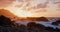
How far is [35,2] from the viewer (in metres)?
1.17

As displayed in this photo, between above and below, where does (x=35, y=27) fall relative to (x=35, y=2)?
below

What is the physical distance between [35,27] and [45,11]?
5.8 inches

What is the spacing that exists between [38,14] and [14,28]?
0.22 metres

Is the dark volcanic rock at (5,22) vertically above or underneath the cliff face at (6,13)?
underneath

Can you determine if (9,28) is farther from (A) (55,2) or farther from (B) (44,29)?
(A) (55,2)

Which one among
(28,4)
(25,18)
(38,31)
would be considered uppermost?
(28,4)

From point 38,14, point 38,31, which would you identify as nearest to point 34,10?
point 38,14

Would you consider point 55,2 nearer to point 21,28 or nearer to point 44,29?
point 44,29

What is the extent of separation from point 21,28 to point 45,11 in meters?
0.23

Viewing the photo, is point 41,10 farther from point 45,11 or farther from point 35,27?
point 35,27

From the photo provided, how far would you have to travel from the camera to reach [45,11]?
3.74 ft

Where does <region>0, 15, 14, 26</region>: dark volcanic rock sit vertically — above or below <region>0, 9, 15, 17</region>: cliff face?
below

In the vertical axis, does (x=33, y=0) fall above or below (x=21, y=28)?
above

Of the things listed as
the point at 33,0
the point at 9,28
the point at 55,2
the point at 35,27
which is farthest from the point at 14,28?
the point at 55,2
